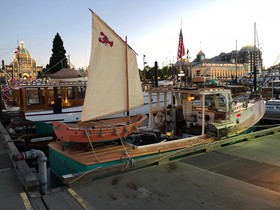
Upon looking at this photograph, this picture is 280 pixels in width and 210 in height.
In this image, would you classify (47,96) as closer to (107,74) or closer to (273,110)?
(107,74)

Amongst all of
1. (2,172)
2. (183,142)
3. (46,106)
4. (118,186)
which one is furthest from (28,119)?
(118,186)

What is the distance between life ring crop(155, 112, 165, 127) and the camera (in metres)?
11.6

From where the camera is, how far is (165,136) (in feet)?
34.8

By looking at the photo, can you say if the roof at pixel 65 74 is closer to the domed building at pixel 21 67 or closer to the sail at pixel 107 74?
the domed building at pixel 21 67

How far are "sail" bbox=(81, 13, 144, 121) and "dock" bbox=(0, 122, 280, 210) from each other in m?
2.69

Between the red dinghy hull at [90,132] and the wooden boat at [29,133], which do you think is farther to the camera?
the wooden boat at [29,133]

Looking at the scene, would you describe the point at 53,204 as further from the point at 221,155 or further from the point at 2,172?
the point at 221,155

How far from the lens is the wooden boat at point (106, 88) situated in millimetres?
8344

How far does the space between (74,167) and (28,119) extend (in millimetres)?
9504

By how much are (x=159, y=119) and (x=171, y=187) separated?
5730mm

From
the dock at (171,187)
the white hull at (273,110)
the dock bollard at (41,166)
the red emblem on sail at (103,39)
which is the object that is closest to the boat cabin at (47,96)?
the dock at (171,187)

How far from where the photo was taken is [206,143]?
31.1ft

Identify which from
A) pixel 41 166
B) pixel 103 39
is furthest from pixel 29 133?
pixel 41 166

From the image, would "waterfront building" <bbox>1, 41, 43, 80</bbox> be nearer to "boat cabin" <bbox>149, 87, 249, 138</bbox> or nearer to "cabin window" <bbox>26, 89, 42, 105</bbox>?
"cabin window" <bbox>26, 89, 42, 105</bbox>
